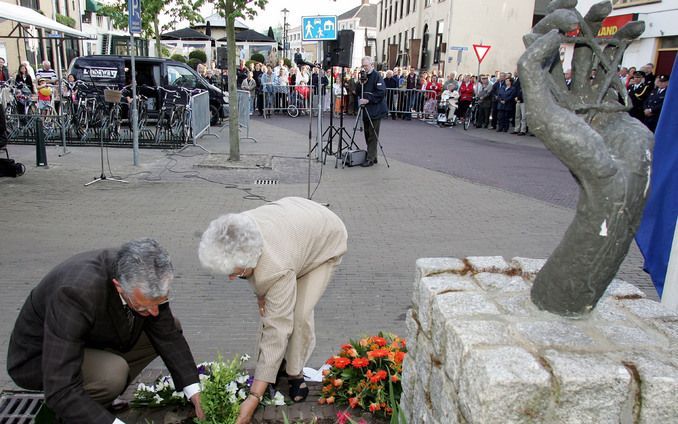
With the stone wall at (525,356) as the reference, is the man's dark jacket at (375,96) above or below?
above

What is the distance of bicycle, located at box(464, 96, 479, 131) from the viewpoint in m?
20.2

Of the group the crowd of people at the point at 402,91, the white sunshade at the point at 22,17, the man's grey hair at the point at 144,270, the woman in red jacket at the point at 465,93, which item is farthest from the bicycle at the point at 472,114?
the man's grey hair at the point at 144,270

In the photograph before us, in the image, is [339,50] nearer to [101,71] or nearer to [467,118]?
[101,71]

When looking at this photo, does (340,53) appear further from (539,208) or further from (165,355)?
(165,355)

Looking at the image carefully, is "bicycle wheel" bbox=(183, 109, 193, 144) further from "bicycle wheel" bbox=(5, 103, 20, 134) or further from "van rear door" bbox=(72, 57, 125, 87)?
"van rear door" bbox=(72, 57, 125, 87)

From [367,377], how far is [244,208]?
514 cm

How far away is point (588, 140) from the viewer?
229cm

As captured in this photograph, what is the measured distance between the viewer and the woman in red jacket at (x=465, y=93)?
66.2ft

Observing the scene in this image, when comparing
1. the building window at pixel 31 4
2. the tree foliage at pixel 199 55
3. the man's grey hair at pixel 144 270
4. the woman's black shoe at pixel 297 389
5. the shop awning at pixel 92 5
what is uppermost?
the shop awning at pixel 92 5

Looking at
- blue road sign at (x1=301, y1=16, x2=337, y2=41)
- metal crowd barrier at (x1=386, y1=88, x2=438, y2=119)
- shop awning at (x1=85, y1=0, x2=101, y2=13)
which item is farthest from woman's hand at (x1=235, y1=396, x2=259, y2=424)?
shop awning at (x1=85, y1=0, x2=101, y2=13)

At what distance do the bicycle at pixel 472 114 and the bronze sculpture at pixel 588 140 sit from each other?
1808cm

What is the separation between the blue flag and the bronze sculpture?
2.01 metres

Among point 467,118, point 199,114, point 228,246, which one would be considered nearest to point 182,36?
point 199,114

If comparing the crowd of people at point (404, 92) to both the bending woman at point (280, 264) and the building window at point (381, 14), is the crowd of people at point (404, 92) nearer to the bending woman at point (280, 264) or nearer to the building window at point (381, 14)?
the bending woman at point (280, 264)
